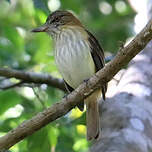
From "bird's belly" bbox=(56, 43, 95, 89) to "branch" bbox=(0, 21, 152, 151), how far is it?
0.69 metres

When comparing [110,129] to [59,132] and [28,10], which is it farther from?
[28,10]

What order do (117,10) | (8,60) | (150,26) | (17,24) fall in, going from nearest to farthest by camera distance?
(150,26)
(8,60)
(17,24)
(117,10)

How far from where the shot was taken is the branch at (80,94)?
3.03m

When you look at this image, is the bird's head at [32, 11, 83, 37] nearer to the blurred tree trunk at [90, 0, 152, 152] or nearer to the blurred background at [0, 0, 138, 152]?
the blurred background at [0, 0, 138, 152]

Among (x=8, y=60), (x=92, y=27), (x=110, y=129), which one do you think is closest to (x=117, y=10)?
(x=92, y=27)

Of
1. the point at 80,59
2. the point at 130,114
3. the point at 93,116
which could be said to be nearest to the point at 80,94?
the point at 130,114

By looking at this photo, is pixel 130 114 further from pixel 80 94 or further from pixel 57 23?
pixel 57 23

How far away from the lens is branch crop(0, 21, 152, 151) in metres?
3.03

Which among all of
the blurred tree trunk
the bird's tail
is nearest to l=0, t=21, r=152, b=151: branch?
the blurred tree trunk

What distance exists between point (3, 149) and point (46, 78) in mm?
1433

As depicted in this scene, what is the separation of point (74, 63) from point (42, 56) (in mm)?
1000

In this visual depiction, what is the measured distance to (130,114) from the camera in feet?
Answer: 11.6

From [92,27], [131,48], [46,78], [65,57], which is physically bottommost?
[92,27]

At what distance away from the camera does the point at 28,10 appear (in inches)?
265
